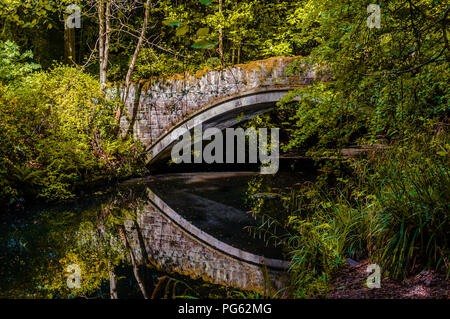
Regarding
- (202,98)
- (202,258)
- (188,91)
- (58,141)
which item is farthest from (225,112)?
(202,258)

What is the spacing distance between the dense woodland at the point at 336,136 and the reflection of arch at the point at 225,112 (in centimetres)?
61

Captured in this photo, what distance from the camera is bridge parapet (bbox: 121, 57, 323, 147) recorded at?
6.70 meters

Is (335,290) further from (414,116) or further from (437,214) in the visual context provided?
→ (414,116)

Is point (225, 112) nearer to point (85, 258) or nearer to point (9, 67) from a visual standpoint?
point (85, 258)

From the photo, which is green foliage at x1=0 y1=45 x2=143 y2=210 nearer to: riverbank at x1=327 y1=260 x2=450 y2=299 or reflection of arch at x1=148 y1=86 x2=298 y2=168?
reflection of arch at x1=148 y1=86 x2=298 y2=168

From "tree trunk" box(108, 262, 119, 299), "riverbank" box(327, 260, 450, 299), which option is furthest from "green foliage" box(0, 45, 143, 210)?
"riverbank" box(327, 260, 450, 299)

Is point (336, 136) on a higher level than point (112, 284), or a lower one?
higher

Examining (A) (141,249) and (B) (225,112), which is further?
(B) (225,112)

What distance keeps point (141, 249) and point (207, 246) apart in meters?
0.70

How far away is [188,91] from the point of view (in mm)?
7742

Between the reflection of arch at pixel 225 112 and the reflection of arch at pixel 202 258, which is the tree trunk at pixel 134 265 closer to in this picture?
the reflection of arch at pixel 202 258

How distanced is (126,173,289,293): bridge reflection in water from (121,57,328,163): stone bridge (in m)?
2.58

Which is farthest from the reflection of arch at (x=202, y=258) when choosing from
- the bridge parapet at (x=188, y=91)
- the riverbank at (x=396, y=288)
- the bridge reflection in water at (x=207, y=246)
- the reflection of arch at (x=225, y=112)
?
the bridge parapet at (x=188, y=91)
